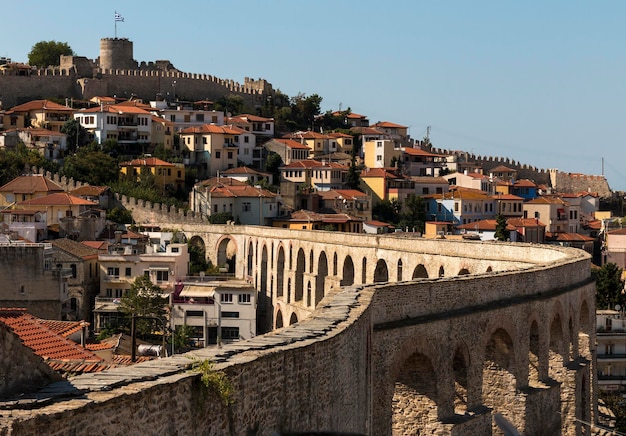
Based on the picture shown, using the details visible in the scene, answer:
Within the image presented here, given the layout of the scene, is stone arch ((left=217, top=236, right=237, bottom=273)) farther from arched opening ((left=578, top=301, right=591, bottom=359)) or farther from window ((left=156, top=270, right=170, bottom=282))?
arched opening ((left=578, top=301, right=591, bottom=359))

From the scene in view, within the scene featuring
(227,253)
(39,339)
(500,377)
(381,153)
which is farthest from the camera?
(381,153)

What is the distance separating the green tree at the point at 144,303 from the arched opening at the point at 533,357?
614 inches

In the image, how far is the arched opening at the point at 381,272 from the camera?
1527 inches

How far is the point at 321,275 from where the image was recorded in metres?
46.3

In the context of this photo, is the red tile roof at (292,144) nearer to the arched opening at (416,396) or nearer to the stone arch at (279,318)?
the stone arch at (279,318)

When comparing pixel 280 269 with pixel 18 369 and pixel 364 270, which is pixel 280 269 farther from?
pixel 18 369

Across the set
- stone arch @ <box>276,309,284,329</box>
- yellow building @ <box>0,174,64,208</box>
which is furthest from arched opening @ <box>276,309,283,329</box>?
yellow building @ <box>0,174,64,208</box>

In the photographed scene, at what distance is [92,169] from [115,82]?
25.5 metres

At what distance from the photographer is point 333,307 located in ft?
44.7

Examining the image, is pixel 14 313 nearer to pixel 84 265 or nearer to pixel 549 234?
pixel 84 265

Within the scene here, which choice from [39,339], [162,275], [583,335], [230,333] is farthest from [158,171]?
[39,339]

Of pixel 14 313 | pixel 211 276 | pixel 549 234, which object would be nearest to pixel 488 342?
pixel 14 313

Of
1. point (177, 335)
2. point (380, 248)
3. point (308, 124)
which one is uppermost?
point (308, 124)

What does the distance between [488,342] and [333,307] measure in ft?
31.8
